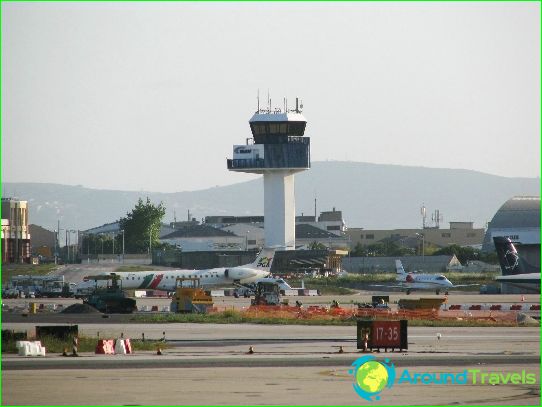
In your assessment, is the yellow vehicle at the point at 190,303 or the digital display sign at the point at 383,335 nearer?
the digital display sign at the point at 383,335

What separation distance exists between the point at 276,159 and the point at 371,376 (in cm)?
14311

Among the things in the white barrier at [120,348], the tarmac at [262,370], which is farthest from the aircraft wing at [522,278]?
the white barrier at [120,348]

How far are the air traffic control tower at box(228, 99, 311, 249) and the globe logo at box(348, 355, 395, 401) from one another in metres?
136

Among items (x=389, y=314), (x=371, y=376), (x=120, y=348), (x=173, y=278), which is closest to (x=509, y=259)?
(x=389, y=314)

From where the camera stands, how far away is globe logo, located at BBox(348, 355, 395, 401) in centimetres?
3972

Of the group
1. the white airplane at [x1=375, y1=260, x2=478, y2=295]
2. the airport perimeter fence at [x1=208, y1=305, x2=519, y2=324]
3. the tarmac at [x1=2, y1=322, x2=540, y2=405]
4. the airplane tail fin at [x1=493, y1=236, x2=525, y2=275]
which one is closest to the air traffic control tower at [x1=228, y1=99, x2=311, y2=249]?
the white airplane at [x1=375, y1=260, x2=478, y2=295]

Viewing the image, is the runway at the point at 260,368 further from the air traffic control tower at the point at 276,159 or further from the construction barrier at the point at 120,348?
the air traffic control tower at the point at 276,159

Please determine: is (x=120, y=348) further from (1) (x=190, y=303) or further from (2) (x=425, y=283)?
(2) (x=425, y=283)

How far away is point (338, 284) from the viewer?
160875mm

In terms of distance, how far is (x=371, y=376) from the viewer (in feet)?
146

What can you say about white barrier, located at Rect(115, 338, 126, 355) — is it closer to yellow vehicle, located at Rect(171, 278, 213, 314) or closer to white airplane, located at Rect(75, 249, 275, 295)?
yellow vehicle, located at Rect(171, 278, 213, 314)

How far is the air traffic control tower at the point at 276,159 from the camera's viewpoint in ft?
613

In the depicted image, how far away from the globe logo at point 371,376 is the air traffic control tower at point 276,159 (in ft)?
447

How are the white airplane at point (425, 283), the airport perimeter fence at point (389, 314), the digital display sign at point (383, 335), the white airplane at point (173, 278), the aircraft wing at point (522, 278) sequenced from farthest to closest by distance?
the white airplane at point (425, 283), the white airplane at point (173, 278), the aircraft wing at point (522, 278), the airport perimeter fence at point (389, 314), the digital display sign at point (383, 335)
